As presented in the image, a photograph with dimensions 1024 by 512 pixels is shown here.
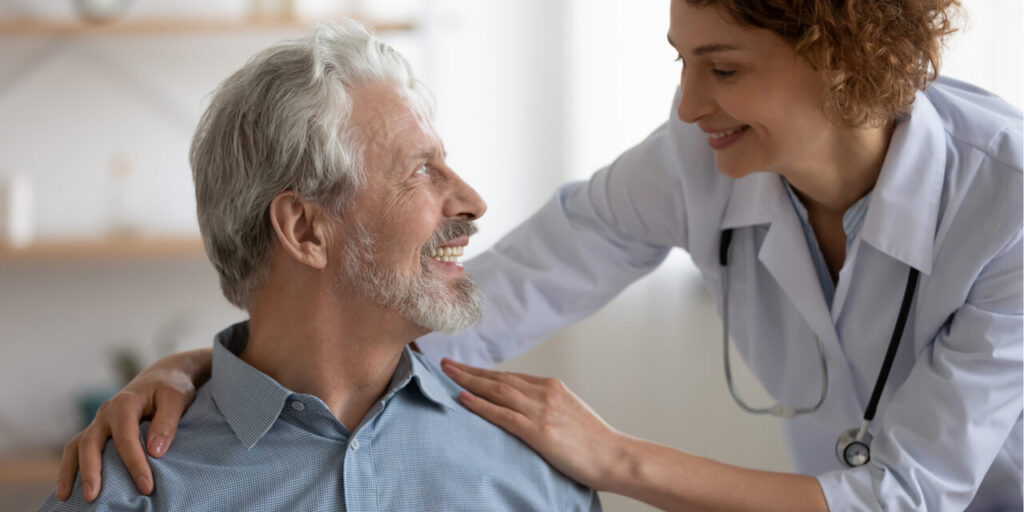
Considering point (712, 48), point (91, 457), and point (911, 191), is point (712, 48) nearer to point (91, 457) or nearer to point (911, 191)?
point (911, 191)

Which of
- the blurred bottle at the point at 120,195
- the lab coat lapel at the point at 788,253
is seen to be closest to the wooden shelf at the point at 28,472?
the blurred bottle at the point at 120,195

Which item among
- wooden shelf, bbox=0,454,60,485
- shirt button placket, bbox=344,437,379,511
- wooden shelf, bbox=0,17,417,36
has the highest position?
wooden shelf, bbox=0,17,417,36

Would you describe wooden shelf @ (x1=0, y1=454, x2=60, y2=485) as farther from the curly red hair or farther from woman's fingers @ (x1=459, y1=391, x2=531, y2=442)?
the curly red hair

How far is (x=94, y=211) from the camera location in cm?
291

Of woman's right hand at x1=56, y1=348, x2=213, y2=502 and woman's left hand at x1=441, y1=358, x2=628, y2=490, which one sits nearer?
woman's right hand at x1=56, y1=348, x2=213, y2=502

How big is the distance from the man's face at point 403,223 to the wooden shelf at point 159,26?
4.63 ft

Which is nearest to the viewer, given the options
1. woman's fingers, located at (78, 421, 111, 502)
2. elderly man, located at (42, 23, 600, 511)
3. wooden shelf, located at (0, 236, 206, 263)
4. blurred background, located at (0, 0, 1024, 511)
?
woman's fingers, located at (78, 421, 111, 502)

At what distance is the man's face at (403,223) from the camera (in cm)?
134

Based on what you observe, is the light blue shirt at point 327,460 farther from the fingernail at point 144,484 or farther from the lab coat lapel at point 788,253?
the lab coat lapel at point 788,253

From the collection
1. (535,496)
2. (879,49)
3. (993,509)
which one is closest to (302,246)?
(535,496)

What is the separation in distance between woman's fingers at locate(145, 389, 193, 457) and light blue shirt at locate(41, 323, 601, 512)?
0.02 m

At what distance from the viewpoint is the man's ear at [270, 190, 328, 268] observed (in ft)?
4.36

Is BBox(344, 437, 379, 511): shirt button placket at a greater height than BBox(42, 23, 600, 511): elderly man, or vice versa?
BBox(42, 23, 600, 511): elderly man

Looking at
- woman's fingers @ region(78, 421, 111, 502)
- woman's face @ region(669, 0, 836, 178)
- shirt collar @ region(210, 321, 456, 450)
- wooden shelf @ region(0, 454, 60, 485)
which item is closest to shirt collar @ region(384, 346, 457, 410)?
shirt collar @ region(210, 321, 456, 450)
